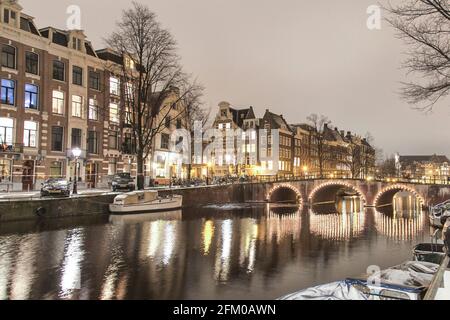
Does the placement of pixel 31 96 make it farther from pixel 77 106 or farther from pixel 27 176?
pixel 27 176

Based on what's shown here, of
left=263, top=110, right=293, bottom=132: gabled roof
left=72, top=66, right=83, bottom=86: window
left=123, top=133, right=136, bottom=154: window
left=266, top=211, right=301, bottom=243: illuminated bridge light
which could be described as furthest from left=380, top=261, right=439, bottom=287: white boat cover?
left=263, top=110, right=293, bottom=132: gabled roof

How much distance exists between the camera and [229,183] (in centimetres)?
5156

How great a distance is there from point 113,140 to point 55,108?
8.33m

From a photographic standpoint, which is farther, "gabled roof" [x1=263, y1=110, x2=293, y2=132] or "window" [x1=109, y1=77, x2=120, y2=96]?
"gabled roof" [x1=263, y1=110, x2=293, y2=132]

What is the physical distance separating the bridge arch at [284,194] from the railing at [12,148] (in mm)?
33072

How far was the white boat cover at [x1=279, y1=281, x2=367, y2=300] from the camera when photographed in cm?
756

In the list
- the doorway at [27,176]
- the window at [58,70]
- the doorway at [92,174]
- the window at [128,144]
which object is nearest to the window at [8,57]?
the window at [58,70]

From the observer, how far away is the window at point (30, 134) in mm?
35047

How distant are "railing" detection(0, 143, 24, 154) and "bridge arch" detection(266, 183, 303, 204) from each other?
3307 centimetres

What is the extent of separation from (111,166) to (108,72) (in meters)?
10.9

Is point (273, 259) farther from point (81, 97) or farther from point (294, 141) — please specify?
point (294, 141)

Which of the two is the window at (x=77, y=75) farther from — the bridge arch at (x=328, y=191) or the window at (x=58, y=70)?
the bridge arch at (x=328, y=191)

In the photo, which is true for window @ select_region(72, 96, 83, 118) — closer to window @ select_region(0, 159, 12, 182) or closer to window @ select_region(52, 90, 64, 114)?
window @ select_region(52, 90, 64, 114)

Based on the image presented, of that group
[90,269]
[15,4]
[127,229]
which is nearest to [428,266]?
[90,269]
